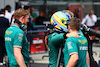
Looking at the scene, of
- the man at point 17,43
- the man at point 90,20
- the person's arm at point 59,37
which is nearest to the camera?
the person's arm at point 59,37

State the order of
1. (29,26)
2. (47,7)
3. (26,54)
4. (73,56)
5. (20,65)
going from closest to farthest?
(73,56) < (20,65) < (26,54) < (29,26) < (47,7)

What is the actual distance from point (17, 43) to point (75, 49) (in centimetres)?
91

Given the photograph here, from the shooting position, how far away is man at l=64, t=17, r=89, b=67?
143 inches

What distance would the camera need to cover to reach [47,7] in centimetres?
1611

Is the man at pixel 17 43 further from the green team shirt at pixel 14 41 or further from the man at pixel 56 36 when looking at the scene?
the man at pixel 56 36

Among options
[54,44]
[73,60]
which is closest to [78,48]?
[73,60]

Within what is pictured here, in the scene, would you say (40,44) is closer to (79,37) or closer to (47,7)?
(47,7)

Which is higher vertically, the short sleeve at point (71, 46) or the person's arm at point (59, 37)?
the person's arm at point (59, 37)

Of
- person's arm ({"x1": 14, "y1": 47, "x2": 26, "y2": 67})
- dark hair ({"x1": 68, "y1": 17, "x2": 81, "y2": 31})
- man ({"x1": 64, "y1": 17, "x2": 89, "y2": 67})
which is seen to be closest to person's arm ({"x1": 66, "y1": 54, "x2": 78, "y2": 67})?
man ({"x1": 64, "y1": 17, "x2": 89, "y2": 67})

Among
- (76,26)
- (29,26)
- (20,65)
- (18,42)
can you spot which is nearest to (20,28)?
(18,42)

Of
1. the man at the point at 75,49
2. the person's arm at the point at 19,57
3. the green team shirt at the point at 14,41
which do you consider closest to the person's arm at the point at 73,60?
the man at the point at 75,49

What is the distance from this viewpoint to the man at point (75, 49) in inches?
143

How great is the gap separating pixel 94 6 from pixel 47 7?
107 inches

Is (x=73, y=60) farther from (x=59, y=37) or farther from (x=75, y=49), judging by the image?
(x=59, y=37)
